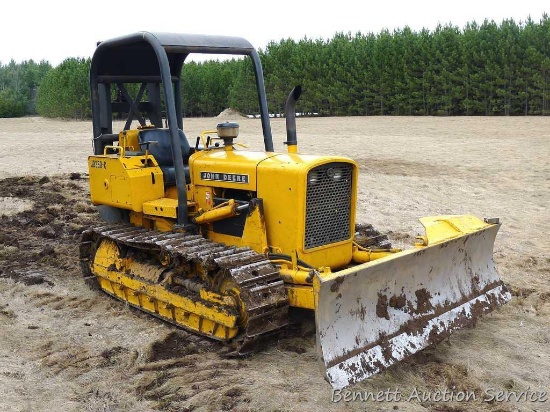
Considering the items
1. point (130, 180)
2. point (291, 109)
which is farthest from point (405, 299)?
point (130, 180)

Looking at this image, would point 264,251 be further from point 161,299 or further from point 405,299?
point 405,299

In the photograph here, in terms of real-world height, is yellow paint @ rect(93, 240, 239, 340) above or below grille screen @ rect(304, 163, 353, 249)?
below

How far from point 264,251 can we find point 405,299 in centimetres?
137

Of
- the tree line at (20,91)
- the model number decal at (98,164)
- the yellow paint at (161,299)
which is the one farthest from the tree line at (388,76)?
the yellow paint at (161,299)

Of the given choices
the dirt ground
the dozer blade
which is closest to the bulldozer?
the dozer blade

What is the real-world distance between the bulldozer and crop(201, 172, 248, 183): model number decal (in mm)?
13

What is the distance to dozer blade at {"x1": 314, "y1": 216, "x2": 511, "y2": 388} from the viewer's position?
4.92 m

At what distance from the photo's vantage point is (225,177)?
252 inches

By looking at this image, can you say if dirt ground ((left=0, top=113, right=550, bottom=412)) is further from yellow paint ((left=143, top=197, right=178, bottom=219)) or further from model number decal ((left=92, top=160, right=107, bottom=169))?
model number decal ((left=92, top=160, right=107, bottom=169))

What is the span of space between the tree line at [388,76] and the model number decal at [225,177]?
2895 cm

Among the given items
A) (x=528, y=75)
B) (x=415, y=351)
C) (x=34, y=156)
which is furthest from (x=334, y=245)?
(x=528, y=75)

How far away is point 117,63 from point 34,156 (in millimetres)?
12988

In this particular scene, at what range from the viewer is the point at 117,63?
7.98 metres

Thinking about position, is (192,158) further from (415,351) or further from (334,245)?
(415,351)
